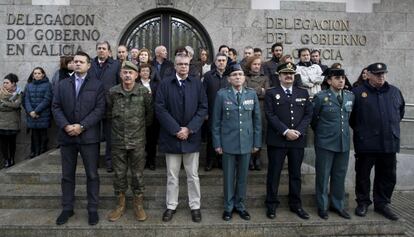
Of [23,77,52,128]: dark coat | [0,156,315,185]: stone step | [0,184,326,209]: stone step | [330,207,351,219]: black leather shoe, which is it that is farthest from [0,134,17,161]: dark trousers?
[330,207,351,219]: black leather shoe

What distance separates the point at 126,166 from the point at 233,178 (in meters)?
1.39

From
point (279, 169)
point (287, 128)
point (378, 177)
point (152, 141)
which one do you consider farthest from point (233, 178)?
point (378, 177)

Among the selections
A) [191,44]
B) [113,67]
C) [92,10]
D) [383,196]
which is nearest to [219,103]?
[113,67]

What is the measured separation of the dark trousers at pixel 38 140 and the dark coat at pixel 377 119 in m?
6.07

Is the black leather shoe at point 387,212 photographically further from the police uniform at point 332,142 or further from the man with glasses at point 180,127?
the man with glasses at point 180,127

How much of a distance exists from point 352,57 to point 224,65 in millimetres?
4726

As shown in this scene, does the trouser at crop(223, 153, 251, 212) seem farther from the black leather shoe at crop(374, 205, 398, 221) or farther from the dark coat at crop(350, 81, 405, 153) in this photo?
the black leather shoe at crop(374, 205, 398, 221)

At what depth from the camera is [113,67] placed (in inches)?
235

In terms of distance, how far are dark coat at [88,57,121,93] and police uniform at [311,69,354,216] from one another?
10.0ft

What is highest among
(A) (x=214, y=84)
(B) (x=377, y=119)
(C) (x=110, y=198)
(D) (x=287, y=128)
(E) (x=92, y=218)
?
(A) (x=214, y=84)

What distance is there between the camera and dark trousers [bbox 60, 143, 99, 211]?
15.6ft

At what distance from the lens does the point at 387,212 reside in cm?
520

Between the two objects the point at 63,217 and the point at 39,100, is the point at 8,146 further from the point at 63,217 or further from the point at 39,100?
the point at 63,217

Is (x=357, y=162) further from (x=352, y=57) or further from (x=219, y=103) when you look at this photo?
(x=352, y=57)
